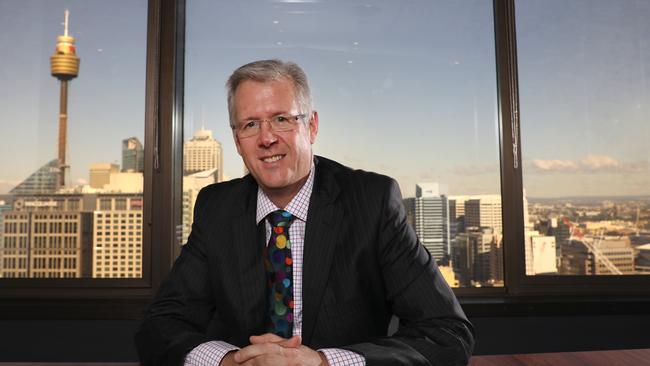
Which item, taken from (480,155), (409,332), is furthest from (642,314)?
(409,332)

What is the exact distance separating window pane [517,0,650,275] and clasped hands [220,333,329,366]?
6.52 feet

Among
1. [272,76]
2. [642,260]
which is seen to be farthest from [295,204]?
[642,260]

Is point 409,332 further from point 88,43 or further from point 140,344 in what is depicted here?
point 88,43

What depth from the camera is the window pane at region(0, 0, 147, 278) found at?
2584 mm

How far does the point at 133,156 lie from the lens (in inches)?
103

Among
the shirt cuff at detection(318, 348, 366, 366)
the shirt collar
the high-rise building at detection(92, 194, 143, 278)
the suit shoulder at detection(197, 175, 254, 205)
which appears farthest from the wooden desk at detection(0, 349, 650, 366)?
the high-rise building at detection(92, 194, 143, 278)

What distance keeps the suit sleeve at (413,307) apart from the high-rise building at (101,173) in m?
1.90

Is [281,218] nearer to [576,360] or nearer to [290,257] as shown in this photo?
[290,257]

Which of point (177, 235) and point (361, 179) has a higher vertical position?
point (361, 179)

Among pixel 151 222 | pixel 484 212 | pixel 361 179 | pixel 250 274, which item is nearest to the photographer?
pixel 250 274

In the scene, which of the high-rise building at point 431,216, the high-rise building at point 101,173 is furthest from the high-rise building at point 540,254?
the high-rise building at point 101,173

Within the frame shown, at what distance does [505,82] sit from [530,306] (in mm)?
1298

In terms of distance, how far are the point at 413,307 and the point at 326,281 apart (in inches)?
9.8

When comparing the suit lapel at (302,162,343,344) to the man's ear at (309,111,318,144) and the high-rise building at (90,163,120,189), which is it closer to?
the man's ear at (309,111,318,144)
